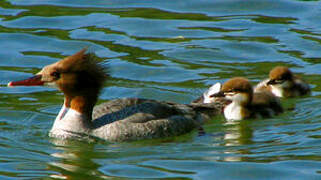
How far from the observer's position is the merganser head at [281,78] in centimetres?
1073

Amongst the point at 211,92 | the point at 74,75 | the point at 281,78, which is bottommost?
the point at 211,92

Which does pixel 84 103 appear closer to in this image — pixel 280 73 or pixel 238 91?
pixel 238 91

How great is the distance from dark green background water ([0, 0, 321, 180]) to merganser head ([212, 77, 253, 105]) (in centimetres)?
35

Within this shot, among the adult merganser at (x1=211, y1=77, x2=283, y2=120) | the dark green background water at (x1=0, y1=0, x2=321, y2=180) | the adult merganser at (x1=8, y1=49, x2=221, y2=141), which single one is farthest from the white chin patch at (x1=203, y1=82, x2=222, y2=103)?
the adult merganser at (x1=8, y1=49, x2=221, y2=141)

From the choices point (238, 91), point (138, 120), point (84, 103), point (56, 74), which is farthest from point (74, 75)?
point (238, 91)

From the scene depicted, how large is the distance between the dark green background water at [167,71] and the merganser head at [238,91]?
1.14ft

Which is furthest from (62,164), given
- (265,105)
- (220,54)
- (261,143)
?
(220,54)

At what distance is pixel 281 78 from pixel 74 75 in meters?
3.21

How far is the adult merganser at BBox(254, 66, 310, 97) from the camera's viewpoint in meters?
10.7

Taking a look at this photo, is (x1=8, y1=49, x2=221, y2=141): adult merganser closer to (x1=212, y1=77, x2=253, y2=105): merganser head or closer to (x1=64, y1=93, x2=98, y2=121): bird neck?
(x1=64, y1=93, x2=98, y2=121): bird neck

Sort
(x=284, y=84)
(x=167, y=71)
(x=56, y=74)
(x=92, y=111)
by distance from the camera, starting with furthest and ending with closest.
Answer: (x=167, y=71) → (x=284, y=84) → (x=92, y=111) → (x=56, y=74)

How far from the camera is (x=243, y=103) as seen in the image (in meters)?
10.2

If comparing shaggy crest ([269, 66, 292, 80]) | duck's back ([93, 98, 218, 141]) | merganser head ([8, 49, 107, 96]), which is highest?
merganser head ([8, 49, 107, 96])

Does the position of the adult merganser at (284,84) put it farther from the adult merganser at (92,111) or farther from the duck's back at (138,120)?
the adult merganser at (92,111)
